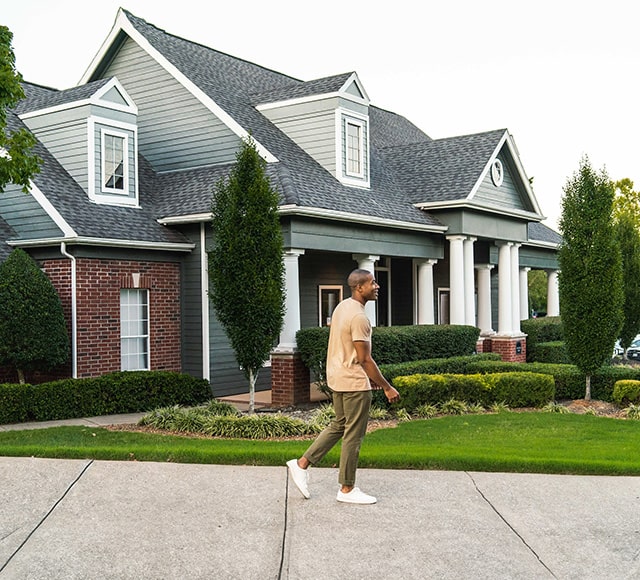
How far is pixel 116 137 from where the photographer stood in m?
17.3

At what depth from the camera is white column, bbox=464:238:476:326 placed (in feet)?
67.5

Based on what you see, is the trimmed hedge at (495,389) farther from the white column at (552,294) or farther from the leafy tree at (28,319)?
the white column at (552,294)

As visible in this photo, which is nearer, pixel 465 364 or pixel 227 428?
pixel 227 428

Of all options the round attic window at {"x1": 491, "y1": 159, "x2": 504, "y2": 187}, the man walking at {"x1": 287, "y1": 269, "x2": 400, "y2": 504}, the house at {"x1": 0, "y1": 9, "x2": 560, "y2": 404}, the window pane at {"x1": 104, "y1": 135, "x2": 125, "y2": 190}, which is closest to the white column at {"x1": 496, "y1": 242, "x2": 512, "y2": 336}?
the house at {"x1": 0, "y1": 9, "x2": 560, "y2": 404}

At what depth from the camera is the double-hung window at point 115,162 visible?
17.0 m

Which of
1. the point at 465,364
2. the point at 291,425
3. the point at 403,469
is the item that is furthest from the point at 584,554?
the point at 465,364

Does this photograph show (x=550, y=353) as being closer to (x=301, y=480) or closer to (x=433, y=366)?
(x=433, y=366)

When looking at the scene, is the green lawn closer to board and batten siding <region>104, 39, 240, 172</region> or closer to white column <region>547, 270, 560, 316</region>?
board and batten siding <region>104, 39, 240, 172</region>

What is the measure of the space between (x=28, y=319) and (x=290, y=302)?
4.84m

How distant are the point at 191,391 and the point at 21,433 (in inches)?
166

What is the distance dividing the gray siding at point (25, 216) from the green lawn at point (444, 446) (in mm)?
4812

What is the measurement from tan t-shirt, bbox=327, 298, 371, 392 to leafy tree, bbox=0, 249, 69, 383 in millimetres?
8777

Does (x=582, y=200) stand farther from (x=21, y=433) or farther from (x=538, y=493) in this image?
(x=21, y=433)

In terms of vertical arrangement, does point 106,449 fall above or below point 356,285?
below
